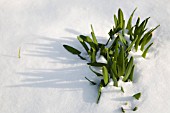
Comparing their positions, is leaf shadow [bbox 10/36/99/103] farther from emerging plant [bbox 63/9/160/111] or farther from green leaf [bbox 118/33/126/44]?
green leaf [bbox 118/33/126/44]

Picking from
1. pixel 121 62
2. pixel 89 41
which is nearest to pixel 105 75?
pixel 121 62

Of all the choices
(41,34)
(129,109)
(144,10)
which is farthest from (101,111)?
(144,10)

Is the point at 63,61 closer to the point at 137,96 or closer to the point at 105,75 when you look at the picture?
the point at 105,75

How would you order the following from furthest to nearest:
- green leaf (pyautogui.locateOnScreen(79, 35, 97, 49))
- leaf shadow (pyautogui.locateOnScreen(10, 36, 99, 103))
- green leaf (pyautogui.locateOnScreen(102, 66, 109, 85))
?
green leaf (pyautogui.locateOnScreen(79, 35, 97, 49))
leaf shadow (pyautogui.locateOnScreen(10, 36, 99, 103))
green leaf (pyautogui.locateOnScreen(102, 66, 109, 85))

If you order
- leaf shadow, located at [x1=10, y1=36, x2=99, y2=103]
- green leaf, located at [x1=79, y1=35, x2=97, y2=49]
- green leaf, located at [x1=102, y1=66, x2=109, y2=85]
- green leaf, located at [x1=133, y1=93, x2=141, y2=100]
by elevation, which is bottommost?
leaf shadow, located at [x1=10, y1=36, x2=99, y2=103]

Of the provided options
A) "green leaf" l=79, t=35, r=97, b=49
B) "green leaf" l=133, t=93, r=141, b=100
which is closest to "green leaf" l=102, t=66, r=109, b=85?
"green leaf" l=133, t=93, r=141, b=100

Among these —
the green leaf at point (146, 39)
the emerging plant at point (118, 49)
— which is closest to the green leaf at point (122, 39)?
the emerging plant at point (118, 49)

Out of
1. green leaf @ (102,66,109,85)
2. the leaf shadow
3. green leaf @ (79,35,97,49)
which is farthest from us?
green leaf @ (79,35,97,49)

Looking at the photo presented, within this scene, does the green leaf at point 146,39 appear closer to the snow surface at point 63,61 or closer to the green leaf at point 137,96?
the snow surface at point 63,61

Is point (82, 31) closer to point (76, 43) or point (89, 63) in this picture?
point (76, 43)
